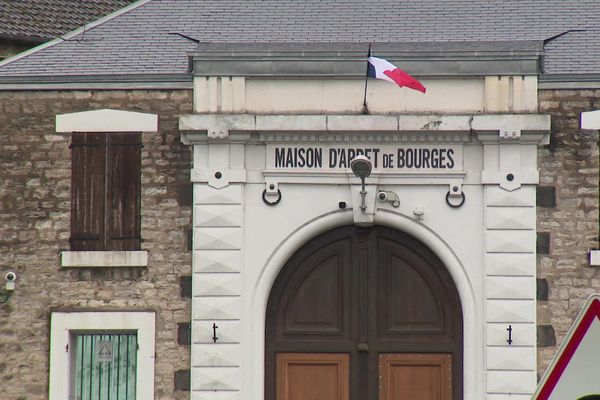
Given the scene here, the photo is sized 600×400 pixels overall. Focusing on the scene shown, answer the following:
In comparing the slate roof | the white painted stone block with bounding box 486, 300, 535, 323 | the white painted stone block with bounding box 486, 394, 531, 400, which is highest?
the slate roof

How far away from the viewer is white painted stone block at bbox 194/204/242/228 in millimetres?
16797

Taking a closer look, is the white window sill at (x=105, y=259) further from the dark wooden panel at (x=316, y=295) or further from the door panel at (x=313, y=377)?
the door panel at (x=313, y=377)

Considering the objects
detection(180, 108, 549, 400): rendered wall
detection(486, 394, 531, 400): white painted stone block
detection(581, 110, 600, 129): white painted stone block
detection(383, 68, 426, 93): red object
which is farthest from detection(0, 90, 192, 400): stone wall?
detection(581, 110, 600, 129): white painted stone block

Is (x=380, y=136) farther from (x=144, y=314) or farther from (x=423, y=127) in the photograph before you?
(x=144, y=314)

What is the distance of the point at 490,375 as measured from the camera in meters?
16.5

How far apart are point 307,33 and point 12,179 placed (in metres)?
3.95

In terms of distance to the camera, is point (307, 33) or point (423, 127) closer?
point (423, 127)

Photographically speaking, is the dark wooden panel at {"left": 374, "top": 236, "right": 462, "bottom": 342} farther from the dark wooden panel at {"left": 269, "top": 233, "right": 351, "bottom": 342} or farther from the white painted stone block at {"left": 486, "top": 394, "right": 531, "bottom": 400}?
the white painted stone block at {"left": 486, "top": 394, "right": 531, "bottom": 400}

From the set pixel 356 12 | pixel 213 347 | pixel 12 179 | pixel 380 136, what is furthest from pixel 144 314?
pixel 356 12

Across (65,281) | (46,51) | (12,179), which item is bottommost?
(65,281)

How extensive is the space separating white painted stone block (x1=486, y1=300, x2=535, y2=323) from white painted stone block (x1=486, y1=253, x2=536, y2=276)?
32 cm

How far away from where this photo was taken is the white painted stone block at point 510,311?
1653 cm

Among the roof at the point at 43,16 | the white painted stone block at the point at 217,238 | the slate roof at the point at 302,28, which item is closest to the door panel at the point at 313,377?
the white painted stone block at the point at 217,238

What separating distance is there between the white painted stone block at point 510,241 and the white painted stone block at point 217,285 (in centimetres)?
285
